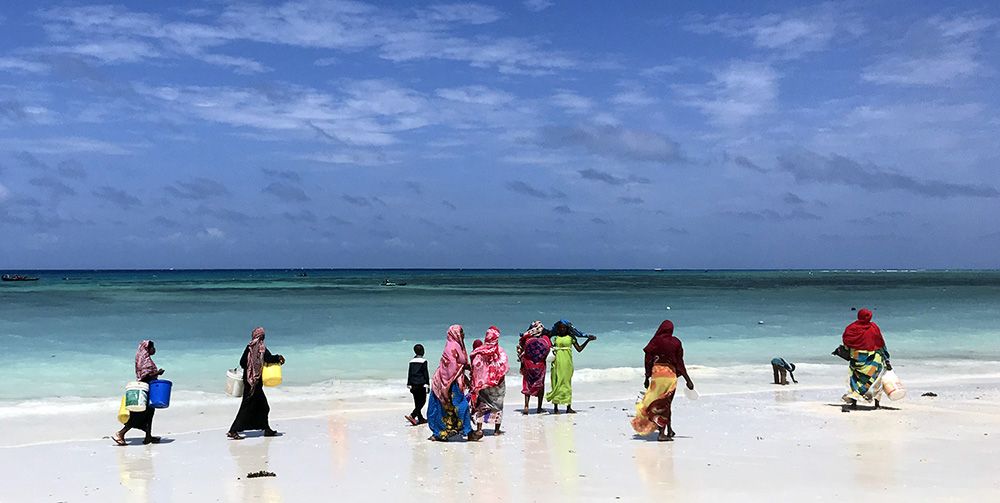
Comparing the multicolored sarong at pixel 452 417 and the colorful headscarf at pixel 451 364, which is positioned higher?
the colorful headscarf at pixel 451 364

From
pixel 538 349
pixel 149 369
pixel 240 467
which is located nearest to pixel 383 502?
pixel 240 467

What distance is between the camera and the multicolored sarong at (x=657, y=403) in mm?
11117

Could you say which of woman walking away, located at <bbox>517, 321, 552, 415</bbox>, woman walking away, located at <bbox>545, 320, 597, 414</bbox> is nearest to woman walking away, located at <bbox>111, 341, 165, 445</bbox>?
woman walking away, located at <bbox>517, 321, 552, 415</bbox>

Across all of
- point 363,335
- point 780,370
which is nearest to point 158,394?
point 780,370

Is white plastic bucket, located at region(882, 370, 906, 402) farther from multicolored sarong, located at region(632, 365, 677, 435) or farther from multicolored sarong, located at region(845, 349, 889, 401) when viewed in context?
multicolored sarong, located at region(632, 365, 677, 435)

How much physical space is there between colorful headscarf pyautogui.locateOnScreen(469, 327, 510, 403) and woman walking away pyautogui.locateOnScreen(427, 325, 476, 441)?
472 millimetres

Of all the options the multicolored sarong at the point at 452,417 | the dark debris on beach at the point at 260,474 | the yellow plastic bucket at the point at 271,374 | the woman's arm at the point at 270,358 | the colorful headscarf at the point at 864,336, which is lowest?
the dark debris on beach at the point at 260,474

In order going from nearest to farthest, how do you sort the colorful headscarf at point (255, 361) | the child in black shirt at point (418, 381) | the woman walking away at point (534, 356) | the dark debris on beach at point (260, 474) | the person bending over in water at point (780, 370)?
the dark debris on beach at point (260, 474) → the colorful headscarf at point (255, 361) → the child in black shirt at point (418, 381) → the woman walking away at point (534, 356) → the person bending over in water at point (780, 370)

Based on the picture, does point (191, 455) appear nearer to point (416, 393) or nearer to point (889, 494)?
point (416, 393)

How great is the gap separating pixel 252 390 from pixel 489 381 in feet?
10.1

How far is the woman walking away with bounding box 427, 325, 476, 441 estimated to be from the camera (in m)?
11.2

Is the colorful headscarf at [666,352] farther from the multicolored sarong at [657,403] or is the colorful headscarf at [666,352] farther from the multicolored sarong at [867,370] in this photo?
the multicolored sarong at [867,370]

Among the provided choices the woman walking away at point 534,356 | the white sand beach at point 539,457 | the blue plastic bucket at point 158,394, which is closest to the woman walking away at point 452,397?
the white sand beach at point 539,457

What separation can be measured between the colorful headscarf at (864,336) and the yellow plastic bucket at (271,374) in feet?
27.0
